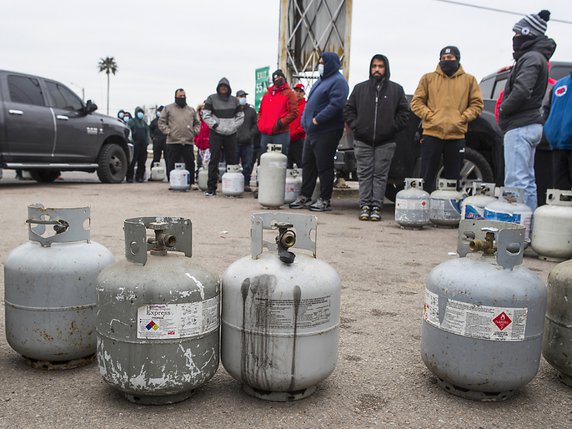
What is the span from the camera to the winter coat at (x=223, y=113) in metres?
9.30

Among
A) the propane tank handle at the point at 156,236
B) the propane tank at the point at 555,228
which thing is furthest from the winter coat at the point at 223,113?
the propane tank handle at the point at 156,236

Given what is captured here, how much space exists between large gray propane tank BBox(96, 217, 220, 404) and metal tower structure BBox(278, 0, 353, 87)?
43.8 ft

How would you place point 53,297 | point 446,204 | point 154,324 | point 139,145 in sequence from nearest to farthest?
point 154,324 < point 53,297 < point 446,204 < point 139,145

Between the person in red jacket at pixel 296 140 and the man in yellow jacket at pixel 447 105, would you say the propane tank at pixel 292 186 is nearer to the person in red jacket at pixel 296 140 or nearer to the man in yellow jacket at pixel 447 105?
the person in red jacket at pixel 296 140

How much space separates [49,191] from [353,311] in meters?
7.71

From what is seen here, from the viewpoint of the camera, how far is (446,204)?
21.6 feet

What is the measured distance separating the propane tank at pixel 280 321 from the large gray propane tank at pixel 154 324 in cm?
9

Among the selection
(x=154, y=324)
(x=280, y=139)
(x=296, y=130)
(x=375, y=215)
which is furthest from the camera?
(x=296, y=130)

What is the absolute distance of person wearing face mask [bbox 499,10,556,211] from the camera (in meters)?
5.39

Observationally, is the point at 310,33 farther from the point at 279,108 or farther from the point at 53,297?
the point at 53,297

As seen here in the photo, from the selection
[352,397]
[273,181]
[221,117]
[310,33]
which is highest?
[310,33]

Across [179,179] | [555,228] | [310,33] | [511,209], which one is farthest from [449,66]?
[310,33]

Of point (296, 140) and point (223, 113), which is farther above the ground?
point (223, 113)

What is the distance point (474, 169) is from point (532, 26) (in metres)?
2.31
